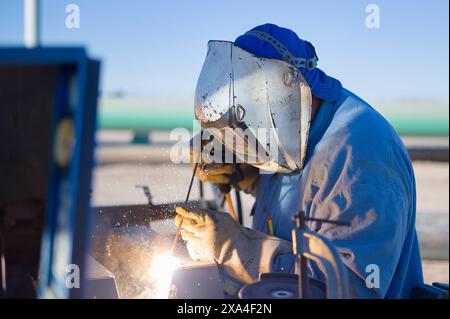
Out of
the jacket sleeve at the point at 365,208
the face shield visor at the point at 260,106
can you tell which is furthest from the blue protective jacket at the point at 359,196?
the face shield visor at the point at 260,106

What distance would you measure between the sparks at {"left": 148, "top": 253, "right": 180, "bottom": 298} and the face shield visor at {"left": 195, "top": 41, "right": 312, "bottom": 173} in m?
0.54

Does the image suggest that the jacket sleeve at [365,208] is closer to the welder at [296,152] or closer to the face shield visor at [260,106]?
the welder at [296,152]

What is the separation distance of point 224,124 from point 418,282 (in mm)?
1014

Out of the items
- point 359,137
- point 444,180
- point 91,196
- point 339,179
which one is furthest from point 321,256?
point 444,180

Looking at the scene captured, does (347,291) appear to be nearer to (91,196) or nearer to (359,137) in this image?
(91,196)

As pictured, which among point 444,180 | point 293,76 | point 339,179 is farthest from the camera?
point 444,180

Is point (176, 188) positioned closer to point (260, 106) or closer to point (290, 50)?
point (260, 106)

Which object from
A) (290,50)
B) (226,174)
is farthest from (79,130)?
(226,174)

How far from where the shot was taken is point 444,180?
14148 mm

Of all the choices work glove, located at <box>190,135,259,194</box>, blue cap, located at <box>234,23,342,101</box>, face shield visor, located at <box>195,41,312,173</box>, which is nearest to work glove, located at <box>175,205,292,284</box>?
face shield visor, located at <box>195,41,312,173</box>

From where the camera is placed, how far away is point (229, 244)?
2.10 meters

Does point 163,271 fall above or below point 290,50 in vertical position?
below

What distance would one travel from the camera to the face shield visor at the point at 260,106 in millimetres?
2168

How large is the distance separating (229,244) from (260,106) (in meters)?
0.56
